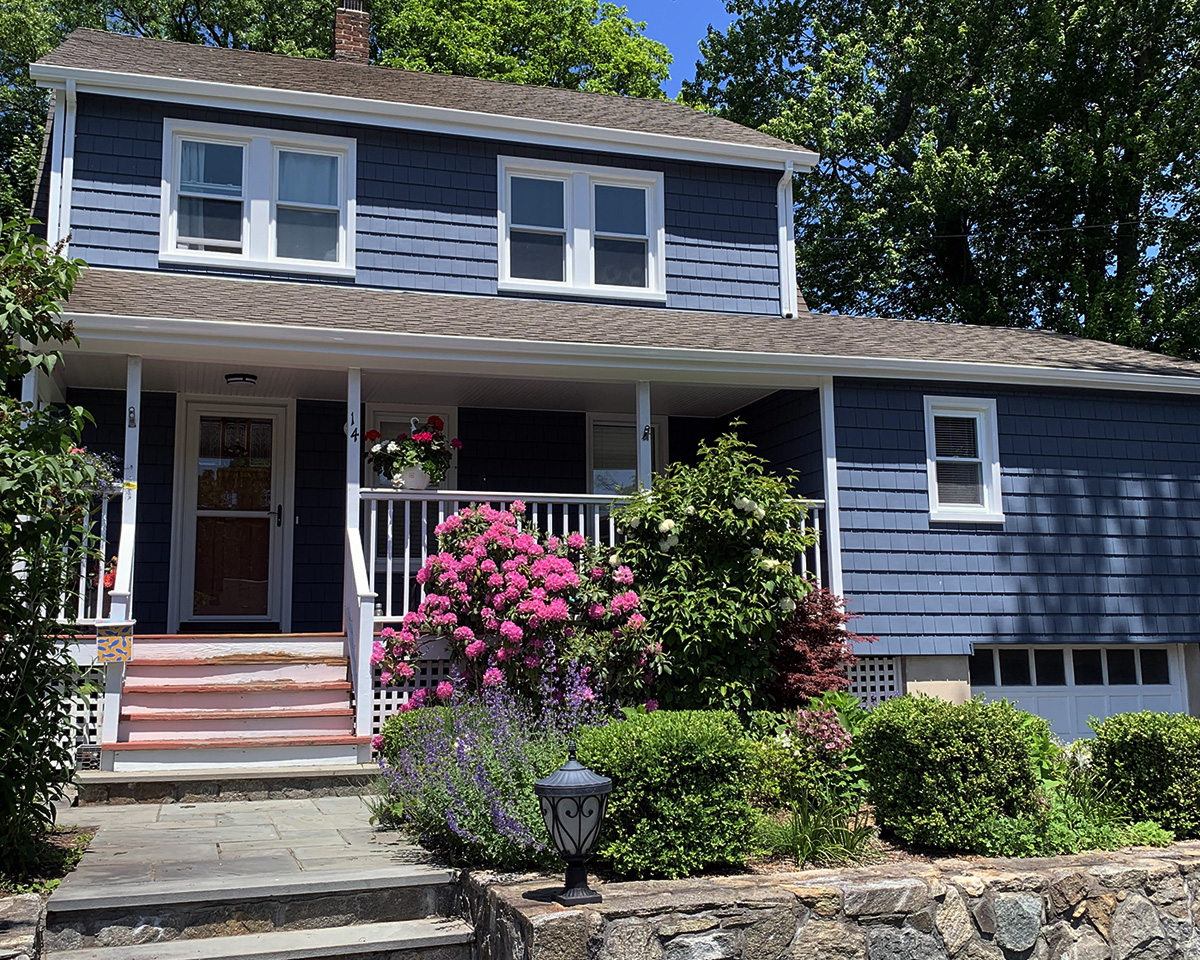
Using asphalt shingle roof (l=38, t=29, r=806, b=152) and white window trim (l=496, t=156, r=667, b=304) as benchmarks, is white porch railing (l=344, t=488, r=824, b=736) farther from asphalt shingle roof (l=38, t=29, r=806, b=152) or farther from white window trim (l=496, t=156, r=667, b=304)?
asphalt shingle roof (l=38, t=29, r=806, b=152)

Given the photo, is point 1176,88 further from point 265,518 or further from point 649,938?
point 649,938

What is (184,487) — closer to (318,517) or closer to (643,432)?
(318,517)

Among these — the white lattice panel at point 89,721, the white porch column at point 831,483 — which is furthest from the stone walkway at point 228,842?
the white porch column at point 831,483

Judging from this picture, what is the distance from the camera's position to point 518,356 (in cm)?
955

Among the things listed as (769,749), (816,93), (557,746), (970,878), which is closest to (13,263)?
(557,746)

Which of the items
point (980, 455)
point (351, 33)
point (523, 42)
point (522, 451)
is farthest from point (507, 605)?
point (523, 42)

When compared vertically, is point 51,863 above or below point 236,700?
below

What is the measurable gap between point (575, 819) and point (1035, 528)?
804 centimetres

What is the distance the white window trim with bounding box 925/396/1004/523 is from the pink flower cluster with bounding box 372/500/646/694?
3976 mm

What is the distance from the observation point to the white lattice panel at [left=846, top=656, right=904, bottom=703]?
10.7 m

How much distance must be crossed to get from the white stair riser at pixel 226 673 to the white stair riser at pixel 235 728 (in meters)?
0.49

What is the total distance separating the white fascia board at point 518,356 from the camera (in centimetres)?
875

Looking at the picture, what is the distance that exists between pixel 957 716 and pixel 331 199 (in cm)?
834

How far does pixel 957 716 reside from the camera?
579 cm
